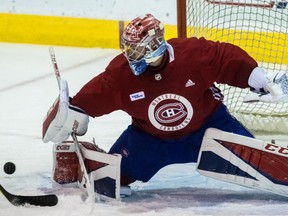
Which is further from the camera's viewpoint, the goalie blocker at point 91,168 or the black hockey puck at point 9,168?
the black hockey puck at point 9,168

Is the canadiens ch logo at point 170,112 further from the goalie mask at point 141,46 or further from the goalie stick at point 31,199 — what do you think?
the goalie stick at point 31,199

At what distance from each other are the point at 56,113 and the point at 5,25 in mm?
2493

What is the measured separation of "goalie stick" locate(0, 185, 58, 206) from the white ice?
0.06ft

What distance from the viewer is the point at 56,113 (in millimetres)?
2355

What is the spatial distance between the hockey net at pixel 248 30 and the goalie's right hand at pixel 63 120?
0.72 metres

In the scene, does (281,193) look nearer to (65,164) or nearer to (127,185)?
(127,185)

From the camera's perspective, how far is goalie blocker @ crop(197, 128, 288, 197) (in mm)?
2322

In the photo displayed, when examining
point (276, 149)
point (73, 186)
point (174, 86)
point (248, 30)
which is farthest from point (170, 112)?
point (248, 30)

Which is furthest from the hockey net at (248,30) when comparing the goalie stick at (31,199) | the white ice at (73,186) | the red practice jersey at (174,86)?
the goalie stick at (31,199)

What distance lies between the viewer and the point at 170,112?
2.31 meters

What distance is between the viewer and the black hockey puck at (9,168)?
2609 mm

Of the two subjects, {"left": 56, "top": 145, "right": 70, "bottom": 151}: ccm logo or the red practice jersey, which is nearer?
the red practice jersey

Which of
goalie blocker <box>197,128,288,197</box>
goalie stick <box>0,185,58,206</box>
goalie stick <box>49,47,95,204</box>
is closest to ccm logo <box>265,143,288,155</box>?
goalie blocker <box>197,128,288,197</box>

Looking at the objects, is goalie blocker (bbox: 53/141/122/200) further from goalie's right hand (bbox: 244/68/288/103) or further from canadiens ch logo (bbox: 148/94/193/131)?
goalie's right hand (bbox: 244/68/288/103)
